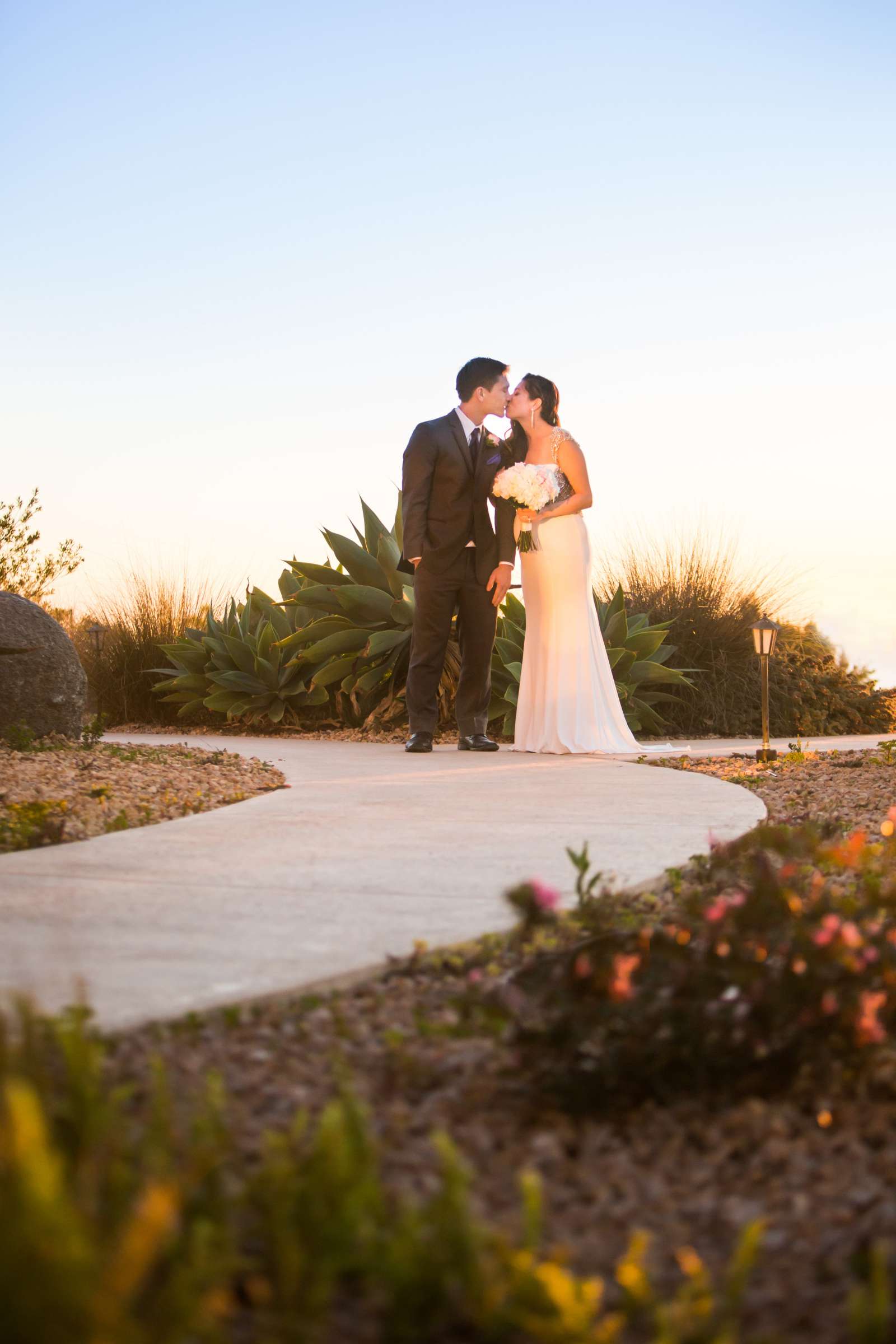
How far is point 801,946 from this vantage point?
188 centimetres

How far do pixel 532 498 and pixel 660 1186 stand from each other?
6418 millimetres

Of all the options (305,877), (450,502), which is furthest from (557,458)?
(305,877)

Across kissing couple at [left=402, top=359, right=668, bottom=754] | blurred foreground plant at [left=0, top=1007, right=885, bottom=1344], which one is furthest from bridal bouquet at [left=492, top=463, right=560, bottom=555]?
blurred foreground plant at [left=0, top=1007, right=885, bottom=1344]

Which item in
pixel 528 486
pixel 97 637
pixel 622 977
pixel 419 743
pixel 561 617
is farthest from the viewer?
pixel 97 637

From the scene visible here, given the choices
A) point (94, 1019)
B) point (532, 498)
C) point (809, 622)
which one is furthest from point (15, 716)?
point (809, 622)

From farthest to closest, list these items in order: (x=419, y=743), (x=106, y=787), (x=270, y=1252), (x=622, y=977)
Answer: (x=419, y=743) → (x=106, y=787) → (x=622, y=977) → (x=270, y=1252)

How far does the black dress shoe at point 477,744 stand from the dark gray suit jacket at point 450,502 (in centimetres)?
100

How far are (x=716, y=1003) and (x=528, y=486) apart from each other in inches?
241

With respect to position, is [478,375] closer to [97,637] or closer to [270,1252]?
[97,637]

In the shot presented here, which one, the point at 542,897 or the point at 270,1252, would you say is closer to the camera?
the point at 270,1252

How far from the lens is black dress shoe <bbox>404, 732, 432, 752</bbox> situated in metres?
7.81

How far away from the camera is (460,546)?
26.1ft

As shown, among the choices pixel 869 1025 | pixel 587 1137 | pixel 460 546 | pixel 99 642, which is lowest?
pixel 587 1137

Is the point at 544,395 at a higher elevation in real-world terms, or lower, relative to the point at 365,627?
higher
